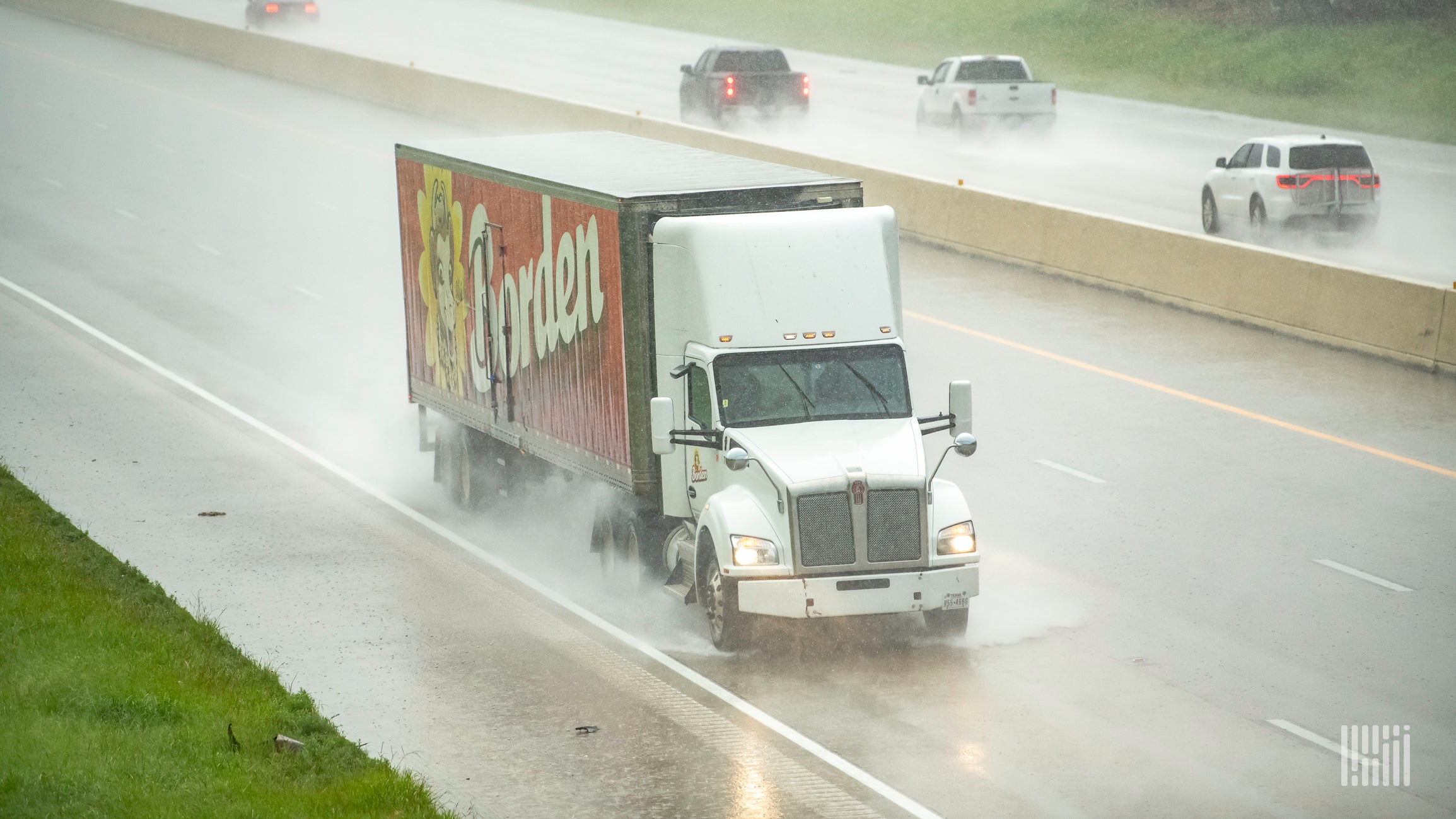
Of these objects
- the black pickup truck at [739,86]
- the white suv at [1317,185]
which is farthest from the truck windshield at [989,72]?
the white suv at [1317,185]

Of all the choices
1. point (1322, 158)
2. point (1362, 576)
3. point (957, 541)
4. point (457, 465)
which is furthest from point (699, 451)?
point (1322, 158)

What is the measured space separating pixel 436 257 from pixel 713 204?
4796 millimetres

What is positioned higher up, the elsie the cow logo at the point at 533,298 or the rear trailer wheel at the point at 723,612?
the elsie the cow logo at the point at 533,298

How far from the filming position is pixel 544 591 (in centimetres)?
1514

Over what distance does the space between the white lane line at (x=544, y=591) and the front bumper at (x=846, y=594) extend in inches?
27.2

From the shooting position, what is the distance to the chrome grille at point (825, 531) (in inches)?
501

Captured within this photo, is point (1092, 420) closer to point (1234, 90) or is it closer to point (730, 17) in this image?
point (1234, 90)

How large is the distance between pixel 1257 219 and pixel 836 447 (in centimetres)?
1747

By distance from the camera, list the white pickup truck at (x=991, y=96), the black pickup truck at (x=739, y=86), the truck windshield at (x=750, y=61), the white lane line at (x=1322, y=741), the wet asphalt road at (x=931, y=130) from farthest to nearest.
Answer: the truck windshield at (x=750, y=61) < the black pickup truck at (x=739, y=86) < the white pickup truck at (x=991, y=96) < the wet asphalt road at (x=931, y=130) < the white lane line at (x=1322, y=741)

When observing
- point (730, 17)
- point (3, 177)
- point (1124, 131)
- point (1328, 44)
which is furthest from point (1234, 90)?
point (3, 177)

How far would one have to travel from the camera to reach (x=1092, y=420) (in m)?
20.6

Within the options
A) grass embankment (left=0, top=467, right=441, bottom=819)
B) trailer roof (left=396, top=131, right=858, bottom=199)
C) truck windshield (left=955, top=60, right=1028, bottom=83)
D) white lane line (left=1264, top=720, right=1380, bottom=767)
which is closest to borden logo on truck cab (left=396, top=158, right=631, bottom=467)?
trailer roof (left=396, top=131, right=858, bottom=199)

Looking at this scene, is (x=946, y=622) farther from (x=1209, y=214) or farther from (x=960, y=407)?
(x=1209, y=214)

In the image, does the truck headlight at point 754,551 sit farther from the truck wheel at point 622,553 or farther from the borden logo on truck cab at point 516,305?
the truck wheel at point 622,553
